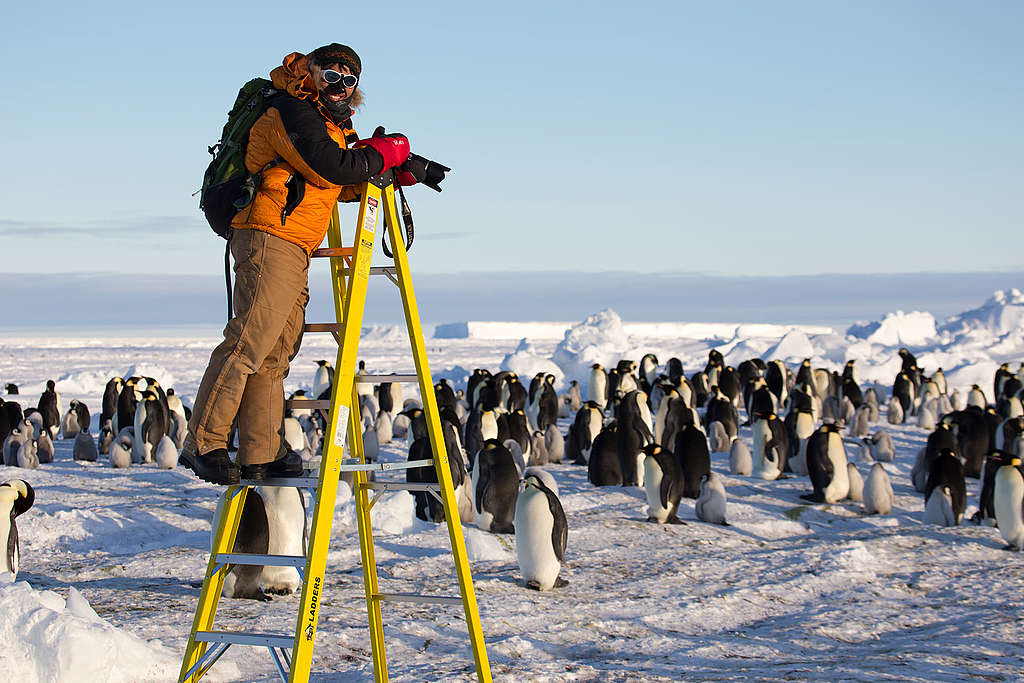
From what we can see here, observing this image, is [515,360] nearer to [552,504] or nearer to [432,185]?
[552,504]

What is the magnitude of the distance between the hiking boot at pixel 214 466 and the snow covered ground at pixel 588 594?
1368 mm

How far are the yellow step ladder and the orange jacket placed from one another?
15cm

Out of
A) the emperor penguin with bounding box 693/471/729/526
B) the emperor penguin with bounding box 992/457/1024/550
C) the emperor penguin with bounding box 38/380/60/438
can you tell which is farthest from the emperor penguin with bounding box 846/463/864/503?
the emperor penguin with bounding box 38/380/60/438

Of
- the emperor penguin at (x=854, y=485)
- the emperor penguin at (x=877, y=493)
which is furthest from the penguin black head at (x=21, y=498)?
the emperor penguin at (x=854, y=485)

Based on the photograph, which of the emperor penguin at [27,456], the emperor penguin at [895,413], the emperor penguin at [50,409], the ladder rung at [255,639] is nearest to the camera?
the ladder rung at [255,639]

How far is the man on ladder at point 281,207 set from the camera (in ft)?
9.87

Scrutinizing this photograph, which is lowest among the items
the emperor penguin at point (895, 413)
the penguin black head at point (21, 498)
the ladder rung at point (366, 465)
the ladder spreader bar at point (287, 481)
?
the emperor penguin at point (895, 413)

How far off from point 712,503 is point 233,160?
22.7 feet

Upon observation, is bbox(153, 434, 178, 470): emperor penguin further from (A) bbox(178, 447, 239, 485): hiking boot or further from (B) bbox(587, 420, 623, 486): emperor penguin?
(A) bbox(178, 447, 239, 485): hiking boot

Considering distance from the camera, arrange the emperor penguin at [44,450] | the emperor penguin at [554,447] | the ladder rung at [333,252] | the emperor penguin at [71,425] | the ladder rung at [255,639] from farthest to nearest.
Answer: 1. the emperor penguin at [71,425]
2. the emperor penguin at [554,447]
3. the emperor penguin at [44,450]
4. the ladder rung at [333,252]
5. the ladder rung at [255,639]

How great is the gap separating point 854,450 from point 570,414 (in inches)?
275

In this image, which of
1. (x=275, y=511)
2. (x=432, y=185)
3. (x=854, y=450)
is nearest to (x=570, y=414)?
(x=854, y=450)

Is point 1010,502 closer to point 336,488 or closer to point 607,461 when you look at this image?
point 607,461

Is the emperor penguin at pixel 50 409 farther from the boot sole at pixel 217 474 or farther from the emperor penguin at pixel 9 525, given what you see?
the boot sole at pixel 217 474
